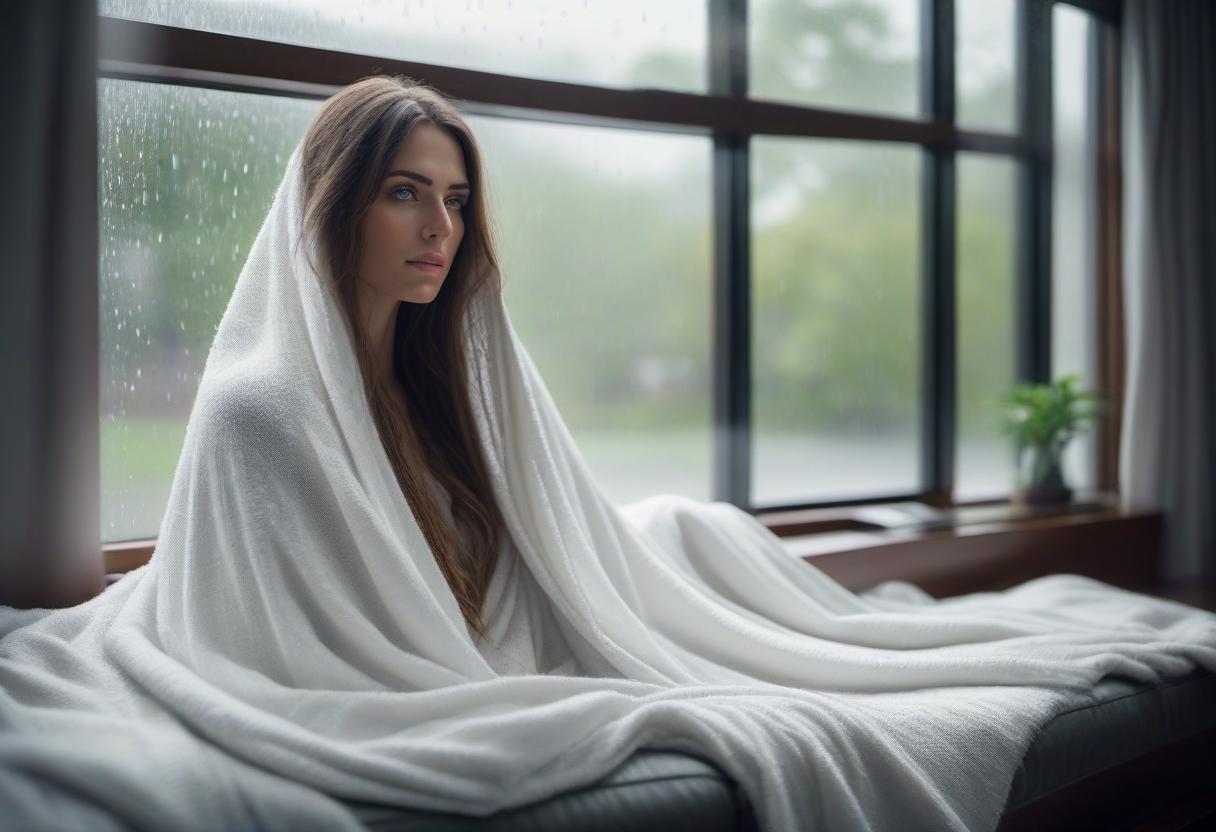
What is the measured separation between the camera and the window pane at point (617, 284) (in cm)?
253

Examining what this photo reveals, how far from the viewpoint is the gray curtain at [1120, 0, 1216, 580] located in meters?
3.15

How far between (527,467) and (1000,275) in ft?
7.02

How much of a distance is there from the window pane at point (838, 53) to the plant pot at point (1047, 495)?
1.19 meters

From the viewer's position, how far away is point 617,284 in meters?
2.69

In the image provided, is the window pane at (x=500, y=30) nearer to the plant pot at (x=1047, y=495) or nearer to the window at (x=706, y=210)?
the window at (x=706, y=210)

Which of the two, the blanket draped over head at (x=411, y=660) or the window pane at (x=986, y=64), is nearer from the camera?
the blanket draped over head at (x=411, y=660)

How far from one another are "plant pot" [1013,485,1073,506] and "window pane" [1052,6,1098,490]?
249 millimetres

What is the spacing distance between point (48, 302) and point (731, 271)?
163 centimetres

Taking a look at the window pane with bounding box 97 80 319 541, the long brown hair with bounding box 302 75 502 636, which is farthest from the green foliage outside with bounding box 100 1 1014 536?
the long brown hair with bounding box 302 75 502 636

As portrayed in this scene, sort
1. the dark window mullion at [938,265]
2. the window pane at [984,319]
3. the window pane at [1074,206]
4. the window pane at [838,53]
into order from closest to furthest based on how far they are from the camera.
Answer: the window pane at [838,53]
the dark window mullion at [938,265]
the window pane at [984,319]
the window pane at [1074,206]

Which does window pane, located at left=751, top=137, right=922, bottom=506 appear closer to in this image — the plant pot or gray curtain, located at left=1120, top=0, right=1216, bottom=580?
the plant pot

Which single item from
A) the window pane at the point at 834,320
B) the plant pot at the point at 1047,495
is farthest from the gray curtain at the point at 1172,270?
the window pane at the point at 834,320

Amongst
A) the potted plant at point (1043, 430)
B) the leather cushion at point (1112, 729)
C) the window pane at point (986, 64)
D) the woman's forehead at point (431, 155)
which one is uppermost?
the window pane at point (986, 64)

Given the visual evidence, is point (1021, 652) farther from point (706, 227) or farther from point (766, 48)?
point (766, 48)
